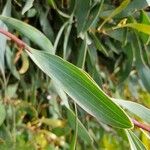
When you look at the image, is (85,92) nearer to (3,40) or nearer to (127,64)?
(3,40)

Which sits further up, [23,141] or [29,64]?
[29,64]

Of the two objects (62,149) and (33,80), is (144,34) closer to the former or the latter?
(33,80)

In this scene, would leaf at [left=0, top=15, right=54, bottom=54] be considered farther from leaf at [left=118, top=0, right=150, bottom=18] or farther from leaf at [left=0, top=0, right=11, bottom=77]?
leaf at [left=118, top=0, right=150, bottom=18]

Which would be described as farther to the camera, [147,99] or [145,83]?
[147,99]

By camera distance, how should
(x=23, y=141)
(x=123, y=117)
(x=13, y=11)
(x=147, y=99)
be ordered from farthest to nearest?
(x=147, y=99) < (x=23, y=141) < (x=13, y=11) < (x=123, y=117)

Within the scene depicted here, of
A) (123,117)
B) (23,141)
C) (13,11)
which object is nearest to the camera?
(123,117)

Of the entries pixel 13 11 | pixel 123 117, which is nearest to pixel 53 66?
pixel 123 117

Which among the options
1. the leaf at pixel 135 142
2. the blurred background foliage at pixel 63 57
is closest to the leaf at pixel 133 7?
the blurred background foliage at pixel 63 57

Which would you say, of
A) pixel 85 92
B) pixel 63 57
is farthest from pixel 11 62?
pixel 85 92
